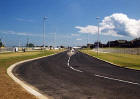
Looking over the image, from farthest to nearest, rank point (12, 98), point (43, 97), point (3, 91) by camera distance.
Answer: point (3, 91) → point (43, 97) → point (12, 98)

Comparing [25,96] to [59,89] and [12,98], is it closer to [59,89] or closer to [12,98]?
[12,98]

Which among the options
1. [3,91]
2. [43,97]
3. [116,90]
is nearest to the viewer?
[43,97]

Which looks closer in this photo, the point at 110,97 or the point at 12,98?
the point at 12,98

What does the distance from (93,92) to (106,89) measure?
848 millimetres

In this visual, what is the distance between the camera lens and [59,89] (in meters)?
8.12

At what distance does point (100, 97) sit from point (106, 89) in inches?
55.7

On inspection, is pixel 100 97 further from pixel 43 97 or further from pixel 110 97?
pixel 43 97

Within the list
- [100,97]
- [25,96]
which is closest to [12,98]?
[25,96]

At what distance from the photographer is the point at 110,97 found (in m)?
6.82

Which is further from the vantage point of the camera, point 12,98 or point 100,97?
point 100,97

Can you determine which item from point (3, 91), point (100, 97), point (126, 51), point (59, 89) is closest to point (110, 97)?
point (100, 97)

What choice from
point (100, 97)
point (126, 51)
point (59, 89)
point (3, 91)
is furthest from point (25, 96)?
point (126, 51)

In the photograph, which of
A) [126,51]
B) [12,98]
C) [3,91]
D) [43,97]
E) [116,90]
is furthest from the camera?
[126,51]

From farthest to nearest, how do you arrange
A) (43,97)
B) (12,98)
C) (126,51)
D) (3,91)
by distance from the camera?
(126,51), (3,91), (43,97), (12,98)
